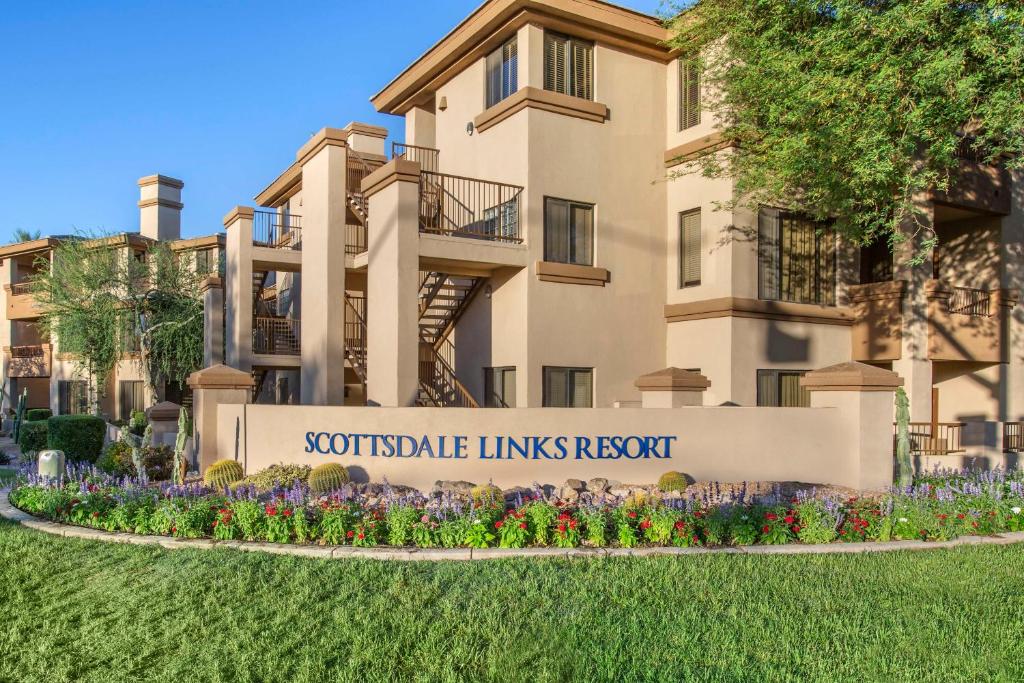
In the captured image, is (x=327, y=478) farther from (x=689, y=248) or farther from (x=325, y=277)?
(x=689, y=248)

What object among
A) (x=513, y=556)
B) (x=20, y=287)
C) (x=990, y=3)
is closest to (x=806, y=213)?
(x=990, y=3)

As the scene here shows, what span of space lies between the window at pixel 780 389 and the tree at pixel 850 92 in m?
3.46

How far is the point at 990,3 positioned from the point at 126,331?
2854 cm

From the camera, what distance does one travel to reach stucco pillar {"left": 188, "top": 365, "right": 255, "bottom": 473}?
13.4m

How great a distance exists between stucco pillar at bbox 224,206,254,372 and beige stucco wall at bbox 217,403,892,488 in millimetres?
10438

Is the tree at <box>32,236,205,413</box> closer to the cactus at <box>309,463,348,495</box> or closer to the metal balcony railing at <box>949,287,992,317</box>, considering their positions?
the cactus at <box>309,463,348,495</box>

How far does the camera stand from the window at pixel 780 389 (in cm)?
1714

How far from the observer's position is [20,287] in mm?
36281

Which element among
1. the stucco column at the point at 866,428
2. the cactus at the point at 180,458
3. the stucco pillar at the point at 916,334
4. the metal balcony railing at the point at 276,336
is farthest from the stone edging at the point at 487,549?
the metal balcony railing at the point at 276,336

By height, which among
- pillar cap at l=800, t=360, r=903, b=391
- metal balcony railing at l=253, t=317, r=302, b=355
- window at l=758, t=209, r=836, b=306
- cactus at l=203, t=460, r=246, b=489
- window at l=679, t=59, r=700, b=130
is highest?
window at l=679, t=59, r=700, b=130

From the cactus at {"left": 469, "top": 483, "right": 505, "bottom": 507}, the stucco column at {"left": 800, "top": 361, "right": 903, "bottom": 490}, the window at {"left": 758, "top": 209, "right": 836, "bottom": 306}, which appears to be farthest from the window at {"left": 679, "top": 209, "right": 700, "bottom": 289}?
the cactus at {"left": 469, "top": 483, "right": 505, "bottom": 507}

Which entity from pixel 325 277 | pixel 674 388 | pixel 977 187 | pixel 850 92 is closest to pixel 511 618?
pixel 674 388

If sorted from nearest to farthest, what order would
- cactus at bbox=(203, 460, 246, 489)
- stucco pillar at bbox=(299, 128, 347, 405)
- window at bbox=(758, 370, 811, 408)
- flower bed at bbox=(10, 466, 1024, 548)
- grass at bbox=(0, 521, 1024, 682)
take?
grass at bbox=(0, 521, 1024, 682) < flower bed at bbox=(10, 466, 1024, 548) < cactus at bbox=(203, 460, 246, 489) < window at bbox=(758, 370, 811, 408) < stucco pillar at bbox=(299, 128, 347, 405)

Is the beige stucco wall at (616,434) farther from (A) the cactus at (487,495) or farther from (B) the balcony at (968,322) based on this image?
(B) the balcony at (968,322)
